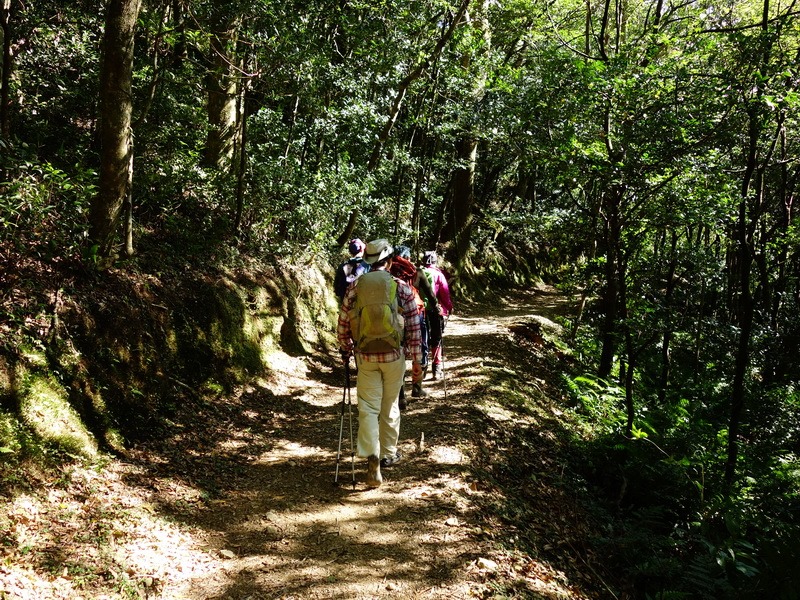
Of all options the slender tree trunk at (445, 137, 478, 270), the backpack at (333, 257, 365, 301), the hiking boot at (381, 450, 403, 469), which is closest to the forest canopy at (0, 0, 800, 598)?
the backpack at (333, 257, 365, 301)

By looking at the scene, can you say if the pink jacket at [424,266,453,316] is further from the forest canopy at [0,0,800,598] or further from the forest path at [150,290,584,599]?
the forest canopy at [0,0,800,598]

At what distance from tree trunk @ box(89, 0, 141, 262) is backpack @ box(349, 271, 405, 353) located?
11.3ft

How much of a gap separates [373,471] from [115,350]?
349 centimetres

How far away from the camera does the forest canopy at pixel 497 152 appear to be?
6832mm

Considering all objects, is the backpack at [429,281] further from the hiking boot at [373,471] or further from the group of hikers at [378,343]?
the hiking boot at [373,471]

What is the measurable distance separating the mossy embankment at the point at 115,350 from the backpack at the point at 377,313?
3.01 meters

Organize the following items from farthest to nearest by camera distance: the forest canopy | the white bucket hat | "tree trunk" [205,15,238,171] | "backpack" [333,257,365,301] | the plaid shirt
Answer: "tree trunk" [205,15,238,171]
"backpack" [333,257,365,301]
the forest canopy
the plaid shirt
the white bucket hat

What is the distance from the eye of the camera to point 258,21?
10.3m

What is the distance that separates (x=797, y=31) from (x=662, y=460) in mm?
7048

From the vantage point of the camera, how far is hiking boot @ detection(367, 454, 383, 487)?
5922 mm

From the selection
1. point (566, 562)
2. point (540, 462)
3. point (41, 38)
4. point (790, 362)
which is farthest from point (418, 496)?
point (790, 362)

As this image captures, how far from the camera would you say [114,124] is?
6703 millimetres

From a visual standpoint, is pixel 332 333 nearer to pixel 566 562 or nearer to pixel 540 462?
pixel 540 462

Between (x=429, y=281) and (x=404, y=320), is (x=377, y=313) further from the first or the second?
(x=429, y=281)
